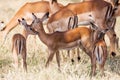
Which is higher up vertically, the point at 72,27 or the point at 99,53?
the point at 72,27

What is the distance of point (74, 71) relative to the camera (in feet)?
22.1

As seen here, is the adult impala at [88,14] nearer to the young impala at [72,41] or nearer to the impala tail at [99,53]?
the young impala at [72,41]

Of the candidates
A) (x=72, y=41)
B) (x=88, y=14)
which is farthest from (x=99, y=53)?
(x=88, y=14)

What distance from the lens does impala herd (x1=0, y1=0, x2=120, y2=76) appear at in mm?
6773

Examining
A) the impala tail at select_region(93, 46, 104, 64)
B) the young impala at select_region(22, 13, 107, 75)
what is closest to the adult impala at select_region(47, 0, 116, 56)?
the young impala at select_region(22, 13, 107, 75)

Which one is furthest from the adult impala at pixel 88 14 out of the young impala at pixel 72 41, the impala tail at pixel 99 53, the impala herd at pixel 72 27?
the impala tail at pixel 99 53

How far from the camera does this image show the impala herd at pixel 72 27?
6.77 meters

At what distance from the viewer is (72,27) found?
307 inches

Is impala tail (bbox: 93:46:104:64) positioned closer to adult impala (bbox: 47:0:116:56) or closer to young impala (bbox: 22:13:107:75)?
young impala (bbox: 22:13:107:75)

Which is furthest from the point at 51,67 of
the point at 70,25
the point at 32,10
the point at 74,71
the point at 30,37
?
the point at 30,37

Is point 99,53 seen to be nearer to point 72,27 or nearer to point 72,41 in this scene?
point 72,41

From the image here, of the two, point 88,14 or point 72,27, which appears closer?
point 72,27

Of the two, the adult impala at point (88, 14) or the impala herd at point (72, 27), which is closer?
the impala herd at point (72, 27)

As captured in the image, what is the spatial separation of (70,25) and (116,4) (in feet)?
4.05
